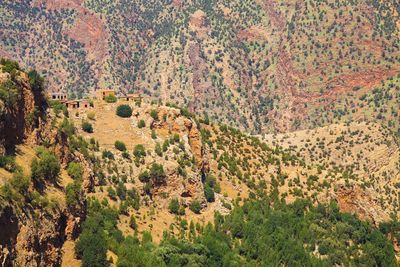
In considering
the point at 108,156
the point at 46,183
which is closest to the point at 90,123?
the point at 108,156

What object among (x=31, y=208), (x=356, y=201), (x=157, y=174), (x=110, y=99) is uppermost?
(x=31, y=208)

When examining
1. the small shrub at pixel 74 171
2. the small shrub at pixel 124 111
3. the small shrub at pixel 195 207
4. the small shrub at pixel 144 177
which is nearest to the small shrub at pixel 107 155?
the small shrub at pixel 144 177

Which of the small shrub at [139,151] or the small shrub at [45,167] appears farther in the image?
the small shrub at [139,151]

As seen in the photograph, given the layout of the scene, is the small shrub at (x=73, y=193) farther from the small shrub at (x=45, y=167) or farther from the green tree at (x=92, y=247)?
the green tree at (x=92, y=247)

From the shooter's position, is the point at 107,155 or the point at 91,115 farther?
the point at 91,115

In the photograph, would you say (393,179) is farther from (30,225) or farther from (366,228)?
(30,225)

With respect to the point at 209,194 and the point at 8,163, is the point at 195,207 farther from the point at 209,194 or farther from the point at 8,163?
the point at 8,163

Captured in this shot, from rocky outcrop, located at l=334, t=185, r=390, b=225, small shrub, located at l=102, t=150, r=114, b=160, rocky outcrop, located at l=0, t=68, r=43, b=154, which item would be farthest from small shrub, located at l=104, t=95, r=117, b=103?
rocky outcrop, located at l=0, t=68, r=43, b=154

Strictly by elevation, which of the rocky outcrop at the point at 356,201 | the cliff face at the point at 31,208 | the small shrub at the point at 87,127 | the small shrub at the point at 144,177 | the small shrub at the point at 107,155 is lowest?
the rocky outcrop at the point at 356,201

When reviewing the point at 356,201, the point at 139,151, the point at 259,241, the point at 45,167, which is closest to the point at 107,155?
the point at 139,151
